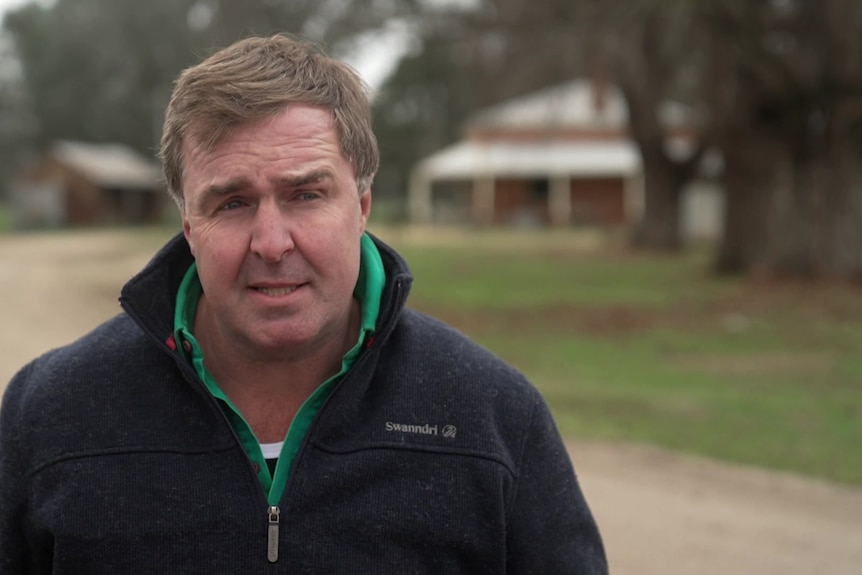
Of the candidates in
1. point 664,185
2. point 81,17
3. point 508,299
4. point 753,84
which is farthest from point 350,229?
point 81,17

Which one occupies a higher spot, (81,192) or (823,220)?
(823,220)

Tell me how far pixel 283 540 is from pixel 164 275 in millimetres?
680

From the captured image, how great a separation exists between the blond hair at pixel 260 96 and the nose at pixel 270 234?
172 millimetres

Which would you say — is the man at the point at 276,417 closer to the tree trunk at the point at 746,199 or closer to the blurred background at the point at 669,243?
the blurred background at the point at 669,243

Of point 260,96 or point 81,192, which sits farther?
point 81,192

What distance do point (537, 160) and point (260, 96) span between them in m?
42.3

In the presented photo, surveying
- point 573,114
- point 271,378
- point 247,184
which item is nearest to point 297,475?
point 271,378

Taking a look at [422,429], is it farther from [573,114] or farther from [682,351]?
[573,114]

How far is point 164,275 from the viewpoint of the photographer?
8.12 ft

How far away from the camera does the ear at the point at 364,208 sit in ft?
7.80

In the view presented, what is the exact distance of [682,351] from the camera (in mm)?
12039

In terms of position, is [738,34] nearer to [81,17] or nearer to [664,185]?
[664,185]

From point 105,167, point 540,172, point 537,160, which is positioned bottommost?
point 540,172

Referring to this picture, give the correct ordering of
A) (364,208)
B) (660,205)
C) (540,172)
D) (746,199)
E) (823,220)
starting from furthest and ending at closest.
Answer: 1. (540,172)
2. (660,205)
3. (746,199)
4. (823,220)
5. (364,208)
